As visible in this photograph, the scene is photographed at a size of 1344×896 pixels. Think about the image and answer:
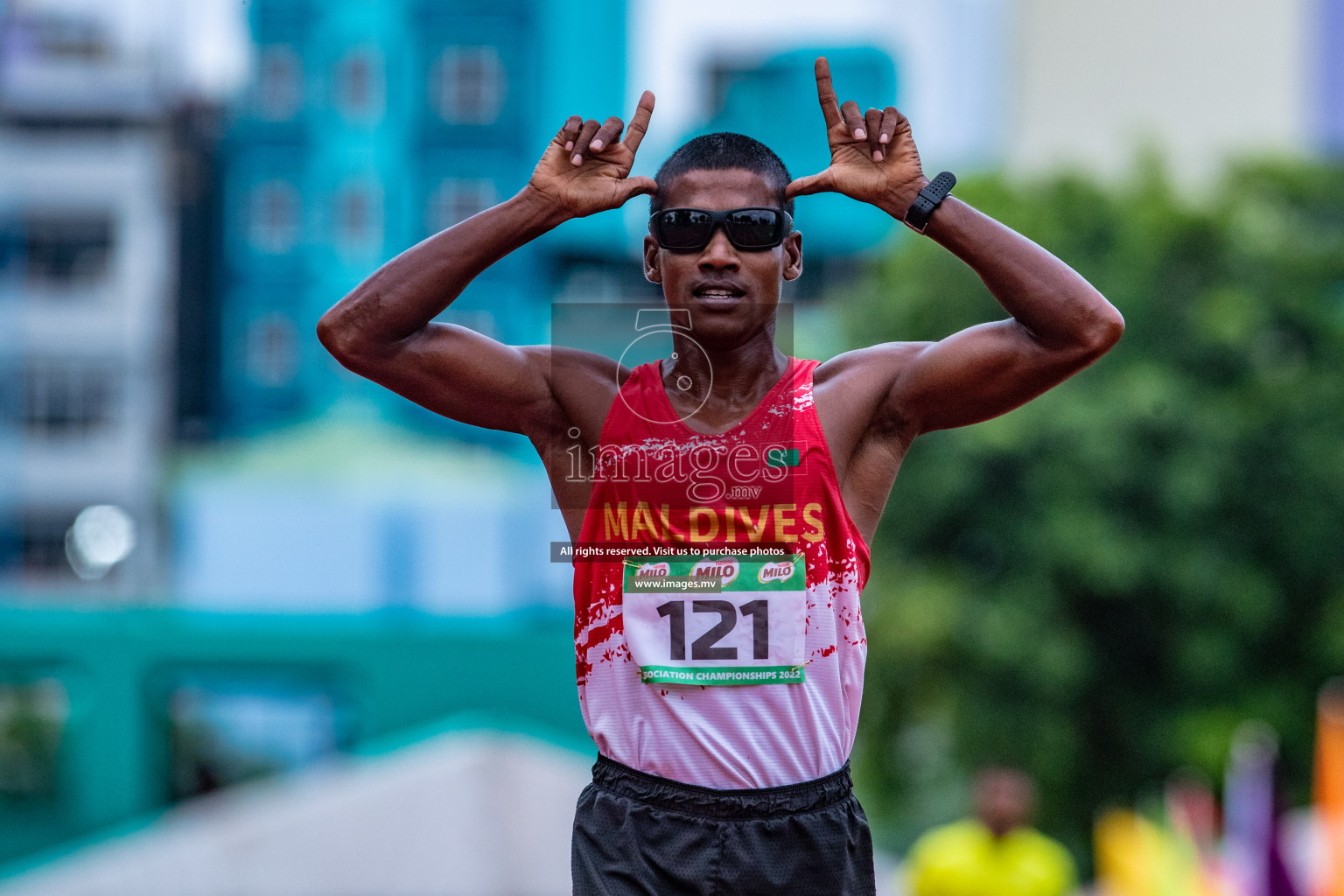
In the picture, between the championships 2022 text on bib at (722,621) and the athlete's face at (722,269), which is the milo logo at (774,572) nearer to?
the championships 2022 text on bib at (722,621)

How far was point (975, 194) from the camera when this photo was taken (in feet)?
43.2

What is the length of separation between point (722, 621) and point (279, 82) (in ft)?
74.9

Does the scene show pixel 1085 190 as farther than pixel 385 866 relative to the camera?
Yes

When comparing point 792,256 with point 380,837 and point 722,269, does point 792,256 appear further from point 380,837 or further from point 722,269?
point 380,837

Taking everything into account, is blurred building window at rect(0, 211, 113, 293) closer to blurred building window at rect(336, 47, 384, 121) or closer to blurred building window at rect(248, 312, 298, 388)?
blurred building window at rect(248, 312, 298, 388)

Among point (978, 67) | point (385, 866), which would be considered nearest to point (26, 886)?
point (385, 866)

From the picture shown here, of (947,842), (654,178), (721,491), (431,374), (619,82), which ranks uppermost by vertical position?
(619,82)

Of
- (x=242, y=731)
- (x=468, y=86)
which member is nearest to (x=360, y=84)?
(x=468, y=86)

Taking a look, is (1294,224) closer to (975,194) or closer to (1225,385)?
(1225,385)

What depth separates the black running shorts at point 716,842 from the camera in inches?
99.1

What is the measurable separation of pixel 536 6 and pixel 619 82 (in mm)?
1871

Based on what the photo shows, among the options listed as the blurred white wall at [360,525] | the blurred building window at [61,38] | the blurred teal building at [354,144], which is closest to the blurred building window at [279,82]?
the blurred teal building at [354,144]

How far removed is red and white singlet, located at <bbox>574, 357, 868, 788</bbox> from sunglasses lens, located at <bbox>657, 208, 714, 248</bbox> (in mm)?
322

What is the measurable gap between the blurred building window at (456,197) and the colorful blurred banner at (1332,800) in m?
15.9
